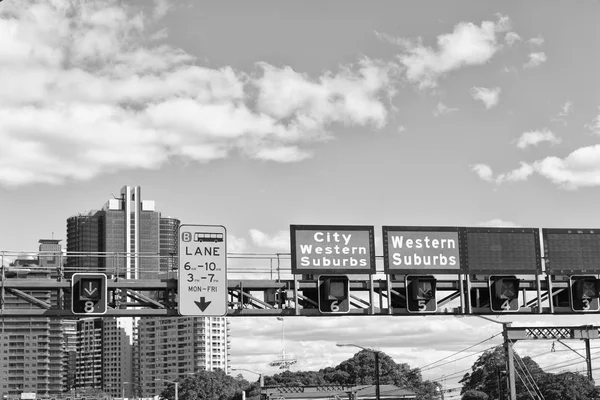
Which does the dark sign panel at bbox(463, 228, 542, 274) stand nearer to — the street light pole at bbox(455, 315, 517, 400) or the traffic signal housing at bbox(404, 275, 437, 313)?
the traffic signal housing at bbox(404, 275, 437, 313)

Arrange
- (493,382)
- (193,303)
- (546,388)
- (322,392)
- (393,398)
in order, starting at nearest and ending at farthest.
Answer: (193,303), (546,388), (393,398), (322,392), (493,382)

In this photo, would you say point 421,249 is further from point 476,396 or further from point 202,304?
point 476,396

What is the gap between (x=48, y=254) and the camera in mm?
32406

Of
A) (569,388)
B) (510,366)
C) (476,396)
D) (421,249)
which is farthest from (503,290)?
(476,396)

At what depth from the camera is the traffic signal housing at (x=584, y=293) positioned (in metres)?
38.4

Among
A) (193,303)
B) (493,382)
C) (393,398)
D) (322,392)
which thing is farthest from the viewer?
(493,382)

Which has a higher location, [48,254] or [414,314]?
[48,254]

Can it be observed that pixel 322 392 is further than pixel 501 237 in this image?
Yes

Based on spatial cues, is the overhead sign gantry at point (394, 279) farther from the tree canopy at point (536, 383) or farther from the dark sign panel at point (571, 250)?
the tree canopy at point (536, 383)

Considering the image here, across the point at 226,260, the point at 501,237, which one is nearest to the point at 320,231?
the point at 226,260

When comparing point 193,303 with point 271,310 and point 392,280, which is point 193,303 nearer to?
point 271,310

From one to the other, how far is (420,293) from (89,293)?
41.6 ft

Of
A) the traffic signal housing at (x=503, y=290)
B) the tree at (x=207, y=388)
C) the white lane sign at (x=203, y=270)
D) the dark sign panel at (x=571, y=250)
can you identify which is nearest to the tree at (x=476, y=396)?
the tree at (x=207, y=388)

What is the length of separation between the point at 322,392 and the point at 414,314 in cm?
10077
